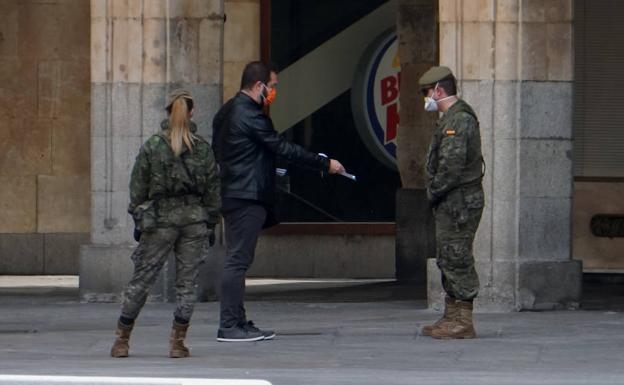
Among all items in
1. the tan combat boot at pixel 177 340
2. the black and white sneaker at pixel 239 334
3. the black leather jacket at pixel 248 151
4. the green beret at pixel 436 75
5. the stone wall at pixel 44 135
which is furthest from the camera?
the stone wall at pixel 44 135

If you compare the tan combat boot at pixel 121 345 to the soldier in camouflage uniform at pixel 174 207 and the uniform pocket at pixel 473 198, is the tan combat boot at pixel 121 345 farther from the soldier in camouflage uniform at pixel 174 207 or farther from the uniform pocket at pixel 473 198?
the uniform pocket at pixel 473 198

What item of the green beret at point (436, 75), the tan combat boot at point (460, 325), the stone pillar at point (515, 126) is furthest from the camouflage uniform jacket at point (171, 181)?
the stone pillar at point (515, 126)

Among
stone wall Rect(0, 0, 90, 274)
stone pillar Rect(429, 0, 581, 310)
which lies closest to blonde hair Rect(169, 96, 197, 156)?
stone pillar Rect(429, 0, 581, 310)

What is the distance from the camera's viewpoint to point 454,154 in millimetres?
13070

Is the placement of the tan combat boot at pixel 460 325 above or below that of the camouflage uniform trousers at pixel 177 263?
below

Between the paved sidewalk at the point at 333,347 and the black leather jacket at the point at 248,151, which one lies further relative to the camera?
the black leather jacket at the point at 248,151

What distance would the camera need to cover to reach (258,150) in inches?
517

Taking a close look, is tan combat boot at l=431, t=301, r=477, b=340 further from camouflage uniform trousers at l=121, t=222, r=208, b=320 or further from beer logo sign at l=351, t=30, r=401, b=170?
beer logo sign at l=351, t=30, r=401, b=170

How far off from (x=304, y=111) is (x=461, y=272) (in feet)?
25.9

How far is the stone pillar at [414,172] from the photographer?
19.4 metres

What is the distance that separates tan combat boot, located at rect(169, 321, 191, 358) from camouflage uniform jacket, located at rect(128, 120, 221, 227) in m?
0.65

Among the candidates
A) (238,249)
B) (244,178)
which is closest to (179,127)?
(244,178)

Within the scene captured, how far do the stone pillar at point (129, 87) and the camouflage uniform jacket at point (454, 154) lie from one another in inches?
134

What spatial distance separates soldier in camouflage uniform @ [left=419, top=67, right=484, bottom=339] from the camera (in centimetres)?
1311
